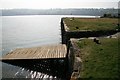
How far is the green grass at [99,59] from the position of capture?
12295mm

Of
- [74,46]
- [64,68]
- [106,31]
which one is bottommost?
[64,68]

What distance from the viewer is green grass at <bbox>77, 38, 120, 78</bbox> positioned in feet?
40.3

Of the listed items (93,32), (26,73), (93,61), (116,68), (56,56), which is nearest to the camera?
(116,68)

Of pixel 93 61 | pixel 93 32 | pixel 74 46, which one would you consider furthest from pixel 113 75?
pixel 93 32

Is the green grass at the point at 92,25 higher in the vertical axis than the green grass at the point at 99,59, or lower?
lower

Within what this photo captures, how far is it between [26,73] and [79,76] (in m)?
11.9

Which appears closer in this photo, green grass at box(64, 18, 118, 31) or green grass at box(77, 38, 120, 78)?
green grass at box(77, 38, 120, 78)

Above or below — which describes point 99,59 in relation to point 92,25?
above

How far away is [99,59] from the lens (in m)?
15.0

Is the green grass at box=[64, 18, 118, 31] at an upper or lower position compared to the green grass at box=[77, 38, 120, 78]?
lower

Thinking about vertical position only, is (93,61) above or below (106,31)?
above

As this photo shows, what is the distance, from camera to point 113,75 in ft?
39.2

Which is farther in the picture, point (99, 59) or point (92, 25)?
point (92, 25)

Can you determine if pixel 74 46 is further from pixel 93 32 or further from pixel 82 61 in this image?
pixel 93 32
